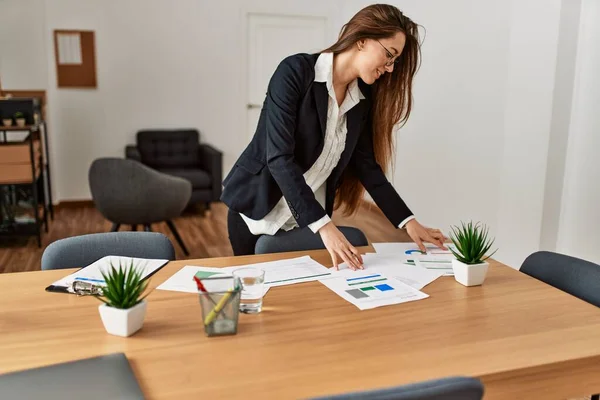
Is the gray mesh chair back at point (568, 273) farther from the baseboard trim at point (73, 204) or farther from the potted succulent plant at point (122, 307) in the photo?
the baseboard trim at point (73, 204)

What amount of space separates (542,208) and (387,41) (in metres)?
2.16

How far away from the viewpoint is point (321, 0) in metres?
6.84

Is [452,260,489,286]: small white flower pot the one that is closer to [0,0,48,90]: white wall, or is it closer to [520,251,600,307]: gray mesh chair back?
[520,251,600,307]: gray mesh chair back

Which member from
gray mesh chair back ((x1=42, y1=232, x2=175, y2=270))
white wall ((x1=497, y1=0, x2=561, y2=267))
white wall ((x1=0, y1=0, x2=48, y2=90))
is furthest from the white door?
gray mesh chair back ((x1=42, y1=232, x2=175, y2=270))

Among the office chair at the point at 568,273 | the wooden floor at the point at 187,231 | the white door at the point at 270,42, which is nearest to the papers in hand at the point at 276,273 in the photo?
the office chair at the point at 568,273

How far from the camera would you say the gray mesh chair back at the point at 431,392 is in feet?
2.82

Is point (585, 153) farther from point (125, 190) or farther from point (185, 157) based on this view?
point (185, 157)

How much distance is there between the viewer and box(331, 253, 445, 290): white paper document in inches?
67.5

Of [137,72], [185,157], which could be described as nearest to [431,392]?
[185,157]

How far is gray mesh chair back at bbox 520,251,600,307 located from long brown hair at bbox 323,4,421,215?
634mm

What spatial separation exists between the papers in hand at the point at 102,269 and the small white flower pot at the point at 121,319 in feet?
0.74

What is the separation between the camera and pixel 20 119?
4.85 metres

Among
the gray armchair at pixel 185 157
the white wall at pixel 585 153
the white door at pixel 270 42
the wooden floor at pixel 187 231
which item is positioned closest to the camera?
the white wall at pixel 585 153

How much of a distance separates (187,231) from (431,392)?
186 inches
